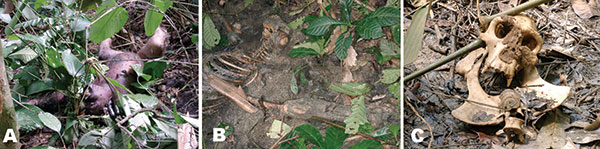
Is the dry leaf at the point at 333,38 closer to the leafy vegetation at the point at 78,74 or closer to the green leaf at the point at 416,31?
the green leaf at the point at 416,31

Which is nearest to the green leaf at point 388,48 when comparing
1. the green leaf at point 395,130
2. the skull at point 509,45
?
the green leaf at point 395,130

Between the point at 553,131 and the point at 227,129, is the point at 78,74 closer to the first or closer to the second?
the point at 227,129

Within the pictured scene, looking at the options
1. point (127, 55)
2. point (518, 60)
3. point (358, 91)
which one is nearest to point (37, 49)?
point (127, 55)

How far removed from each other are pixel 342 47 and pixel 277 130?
185 millimetres

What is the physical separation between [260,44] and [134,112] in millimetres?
337

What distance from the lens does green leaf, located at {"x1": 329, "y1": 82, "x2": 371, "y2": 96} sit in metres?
0.75

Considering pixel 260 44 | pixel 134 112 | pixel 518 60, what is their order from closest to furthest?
pixel 260 44 < pixel 134 112 < pixel 518 60

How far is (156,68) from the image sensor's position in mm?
874

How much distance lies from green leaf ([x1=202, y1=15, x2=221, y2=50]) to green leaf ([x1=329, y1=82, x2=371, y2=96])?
22 cm

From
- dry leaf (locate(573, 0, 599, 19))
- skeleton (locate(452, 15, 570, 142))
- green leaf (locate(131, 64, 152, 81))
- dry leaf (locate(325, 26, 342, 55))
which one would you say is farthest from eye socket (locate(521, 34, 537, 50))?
green leaf (locate(131, 64, 152, 81))

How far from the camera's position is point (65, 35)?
0.92m

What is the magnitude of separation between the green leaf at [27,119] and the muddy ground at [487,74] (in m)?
0.77

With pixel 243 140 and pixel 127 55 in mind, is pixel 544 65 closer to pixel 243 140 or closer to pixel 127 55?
pixel 243 140

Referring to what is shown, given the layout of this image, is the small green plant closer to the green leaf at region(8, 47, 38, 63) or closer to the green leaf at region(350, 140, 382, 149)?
the green leaf at region(350, 140, 382, 149)
